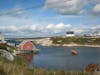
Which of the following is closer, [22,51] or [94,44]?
[22,51]

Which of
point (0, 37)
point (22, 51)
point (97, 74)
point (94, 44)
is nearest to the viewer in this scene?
point (97, 74)

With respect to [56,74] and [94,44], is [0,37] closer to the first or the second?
[56,74]

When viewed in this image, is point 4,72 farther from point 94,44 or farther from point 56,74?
point 94,44

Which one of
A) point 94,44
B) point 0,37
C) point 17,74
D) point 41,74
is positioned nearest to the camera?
point 17,74

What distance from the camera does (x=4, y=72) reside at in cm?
1276

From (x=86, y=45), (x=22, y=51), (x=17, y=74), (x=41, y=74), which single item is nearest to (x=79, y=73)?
(x=41, y=74)

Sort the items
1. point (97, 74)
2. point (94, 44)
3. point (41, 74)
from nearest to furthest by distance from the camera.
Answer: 1. point (41, 74)
2. point (97, 74)
3. point (94, 44)

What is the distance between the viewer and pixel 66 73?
14.4m

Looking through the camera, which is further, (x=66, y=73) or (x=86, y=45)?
(x=86, y=45)

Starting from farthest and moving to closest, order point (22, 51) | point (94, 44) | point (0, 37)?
point (94, 44) < point (0, 37) < point (22, 51)

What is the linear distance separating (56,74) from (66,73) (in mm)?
525

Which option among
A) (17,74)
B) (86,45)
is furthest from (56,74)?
(86,45)

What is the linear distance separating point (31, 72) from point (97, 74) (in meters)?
3.67

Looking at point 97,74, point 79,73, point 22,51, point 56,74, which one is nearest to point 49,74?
point 56,74
